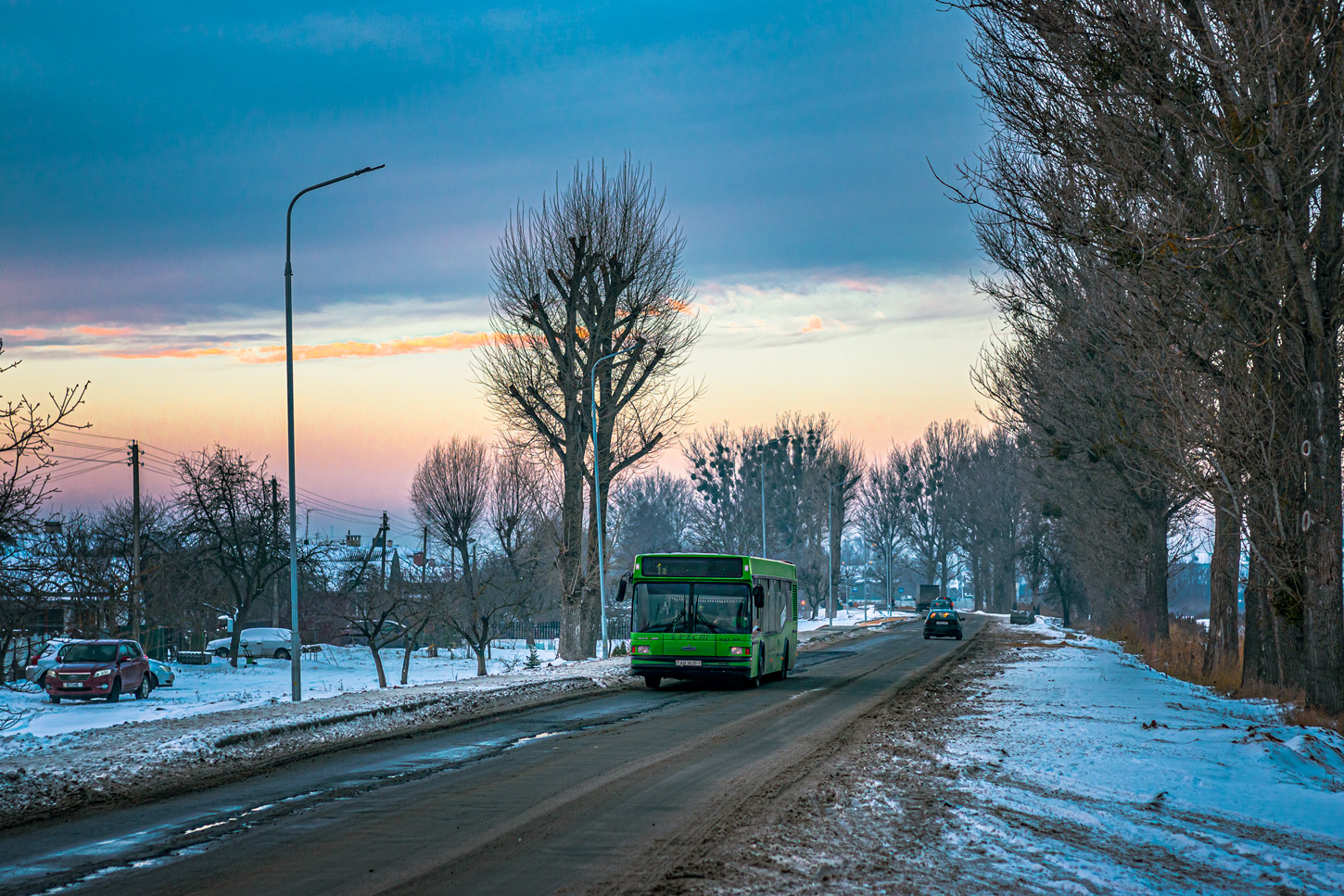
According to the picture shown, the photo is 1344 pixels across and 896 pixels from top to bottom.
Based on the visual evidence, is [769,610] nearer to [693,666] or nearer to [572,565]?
[693,666]

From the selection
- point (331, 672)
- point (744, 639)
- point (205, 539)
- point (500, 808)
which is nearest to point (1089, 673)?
point (744, 639)

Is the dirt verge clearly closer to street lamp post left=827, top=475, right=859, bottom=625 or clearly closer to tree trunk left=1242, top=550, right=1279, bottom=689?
tree trunk left=1242, top=550, right=1279, bottom=689

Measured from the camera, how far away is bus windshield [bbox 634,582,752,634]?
23234mm

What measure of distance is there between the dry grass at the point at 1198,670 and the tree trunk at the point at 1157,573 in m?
0.55

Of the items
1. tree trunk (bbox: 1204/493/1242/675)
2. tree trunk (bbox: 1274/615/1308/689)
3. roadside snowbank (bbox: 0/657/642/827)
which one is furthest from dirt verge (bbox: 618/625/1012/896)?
tree trunk (bbox: 1204/493/1242/675)

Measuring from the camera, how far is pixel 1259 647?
20.5 metres

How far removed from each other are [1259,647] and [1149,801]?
509 inches

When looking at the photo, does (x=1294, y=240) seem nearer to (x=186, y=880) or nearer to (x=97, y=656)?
(x=186, y=880)

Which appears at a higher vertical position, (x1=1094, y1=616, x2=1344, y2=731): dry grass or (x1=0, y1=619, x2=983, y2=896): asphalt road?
(x1=0, y1=619, x2=983, y2=896): asphalt road

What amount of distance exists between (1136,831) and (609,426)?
27307 millimetres

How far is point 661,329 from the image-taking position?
3544cm

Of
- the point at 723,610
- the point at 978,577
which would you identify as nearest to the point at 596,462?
the point at 723,610

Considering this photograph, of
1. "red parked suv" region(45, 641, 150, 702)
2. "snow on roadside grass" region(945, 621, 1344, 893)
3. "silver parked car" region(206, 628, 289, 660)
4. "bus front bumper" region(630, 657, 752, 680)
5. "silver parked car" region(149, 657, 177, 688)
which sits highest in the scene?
"snow on roadside grass" region(945, 621, 1344, 893)

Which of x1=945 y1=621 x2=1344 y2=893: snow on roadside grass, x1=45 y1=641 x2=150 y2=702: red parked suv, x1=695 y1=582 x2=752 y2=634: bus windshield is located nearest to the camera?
x1=945 y1=621 x2=1344 y2=893: snow on roadside grass
